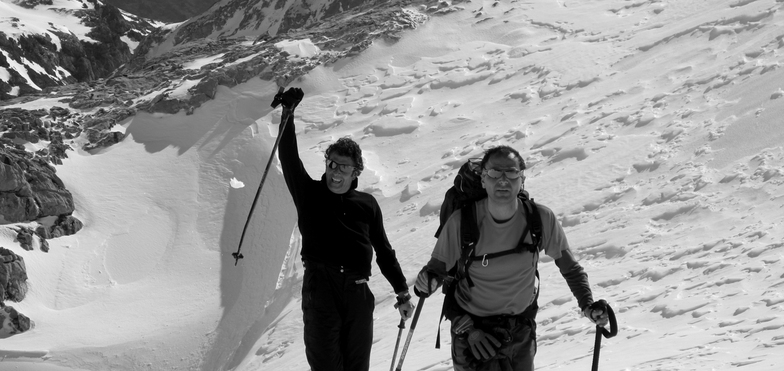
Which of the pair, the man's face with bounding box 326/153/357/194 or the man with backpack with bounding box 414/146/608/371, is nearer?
the man with backpack with bounding box 414/146/608/371

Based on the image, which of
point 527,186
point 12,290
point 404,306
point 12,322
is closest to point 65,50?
point 12,290

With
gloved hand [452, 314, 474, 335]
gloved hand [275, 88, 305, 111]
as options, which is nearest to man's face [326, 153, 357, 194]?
gloved hand [275, 88, 305, 111]

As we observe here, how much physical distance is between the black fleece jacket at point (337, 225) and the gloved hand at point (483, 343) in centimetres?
104

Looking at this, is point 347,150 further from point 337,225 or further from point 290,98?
point 290,98

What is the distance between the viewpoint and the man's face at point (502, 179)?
148 inches

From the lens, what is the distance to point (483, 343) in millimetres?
3719

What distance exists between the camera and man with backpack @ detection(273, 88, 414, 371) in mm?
4566

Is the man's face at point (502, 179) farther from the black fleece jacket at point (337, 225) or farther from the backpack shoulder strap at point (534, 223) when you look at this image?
the black fleece jacket at point (337, 225)

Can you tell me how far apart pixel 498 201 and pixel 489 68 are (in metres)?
19.3

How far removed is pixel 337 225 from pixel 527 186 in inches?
383

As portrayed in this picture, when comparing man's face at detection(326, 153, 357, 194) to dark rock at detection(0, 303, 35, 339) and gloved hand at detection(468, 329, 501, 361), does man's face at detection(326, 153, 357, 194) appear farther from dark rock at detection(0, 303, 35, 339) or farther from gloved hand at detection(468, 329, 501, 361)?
dark rock at detection(0, 303, 35, 339)

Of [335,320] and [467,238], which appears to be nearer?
[467,238]

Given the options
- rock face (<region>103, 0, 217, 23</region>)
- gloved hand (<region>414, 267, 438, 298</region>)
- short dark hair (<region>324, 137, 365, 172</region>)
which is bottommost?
gloved hand (<region>414, 267, 438, 298</region>)

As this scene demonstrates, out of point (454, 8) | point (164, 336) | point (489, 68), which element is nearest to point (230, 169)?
point (164, 336)
